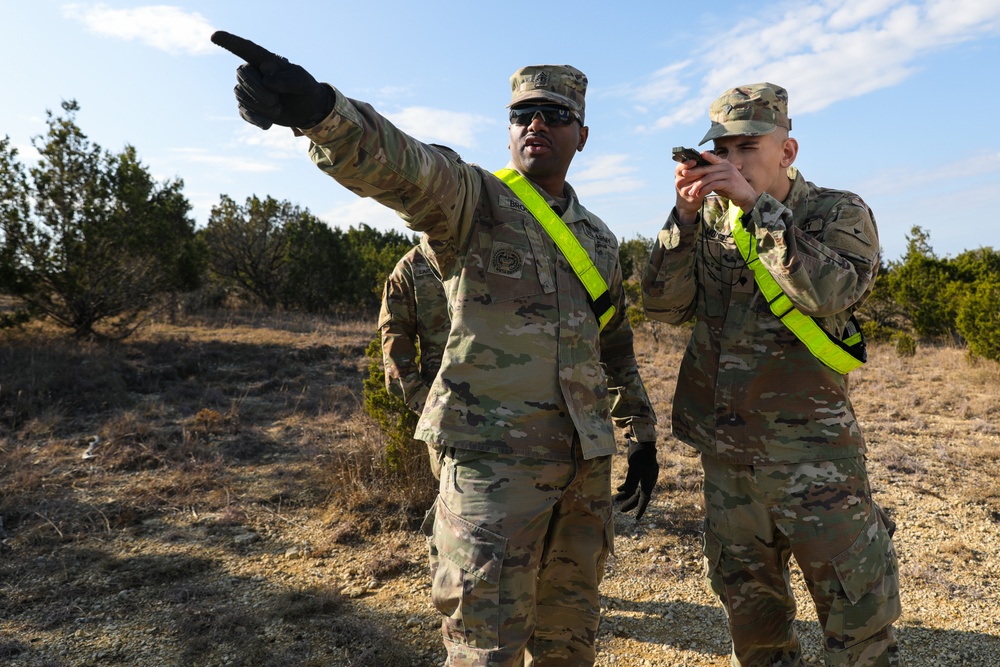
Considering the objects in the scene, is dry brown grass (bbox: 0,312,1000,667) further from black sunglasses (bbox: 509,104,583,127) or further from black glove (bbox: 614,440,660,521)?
black sunglasses (bbox: 509,104,583,127)

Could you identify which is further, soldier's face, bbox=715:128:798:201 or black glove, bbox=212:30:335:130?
soldier's face, bbox=715:128:798:201

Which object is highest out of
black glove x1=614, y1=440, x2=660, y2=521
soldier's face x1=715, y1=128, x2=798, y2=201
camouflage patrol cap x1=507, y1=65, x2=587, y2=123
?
camouflage patrol cap x1=507, y1=65, x2=587, y2=123

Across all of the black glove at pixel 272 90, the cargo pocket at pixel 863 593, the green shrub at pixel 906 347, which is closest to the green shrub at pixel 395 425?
the cargo pocket at pixel 863 593

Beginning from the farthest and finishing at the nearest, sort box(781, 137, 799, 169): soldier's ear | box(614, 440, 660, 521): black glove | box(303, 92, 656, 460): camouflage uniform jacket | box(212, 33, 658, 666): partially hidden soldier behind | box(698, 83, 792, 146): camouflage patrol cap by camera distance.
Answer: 1. box(614, 440, 660, 521): black glove
2. box(781, 137, 799, 169): soldier's ear
3. box(698, 83, 792, 146): camouflage patrol cap
4. box(303, 92, 656, 460): camouflage uniform jacket
5. box(212, 33, 658, 666): partially hidden soldier behind

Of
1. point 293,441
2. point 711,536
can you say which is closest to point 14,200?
point 293,441

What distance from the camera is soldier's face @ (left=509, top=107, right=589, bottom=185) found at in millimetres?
2252

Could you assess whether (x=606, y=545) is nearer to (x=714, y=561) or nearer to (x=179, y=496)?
(x=714, y=561)

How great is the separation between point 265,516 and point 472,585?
3.30 meters

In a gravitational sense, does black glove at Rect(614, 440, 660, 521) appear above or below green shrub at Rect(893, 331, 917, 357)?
below

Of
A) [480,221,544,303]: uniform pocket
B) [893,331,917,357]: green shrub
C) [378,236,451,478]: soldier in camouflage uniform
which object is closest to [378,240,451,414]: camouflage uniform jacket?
[378,236,451,478]: soldier in camouflage uniform

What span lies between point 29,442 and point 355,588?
14.1ft

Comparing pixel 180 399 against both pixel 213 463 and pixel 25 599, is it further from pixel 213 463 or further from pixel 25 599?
pixel 25 599

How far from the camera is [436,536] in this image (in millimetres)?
1934

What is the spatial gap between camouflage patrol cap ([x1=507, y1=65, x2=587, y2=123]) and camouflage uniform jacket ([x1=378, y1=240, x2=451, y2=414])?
4.67 ft
